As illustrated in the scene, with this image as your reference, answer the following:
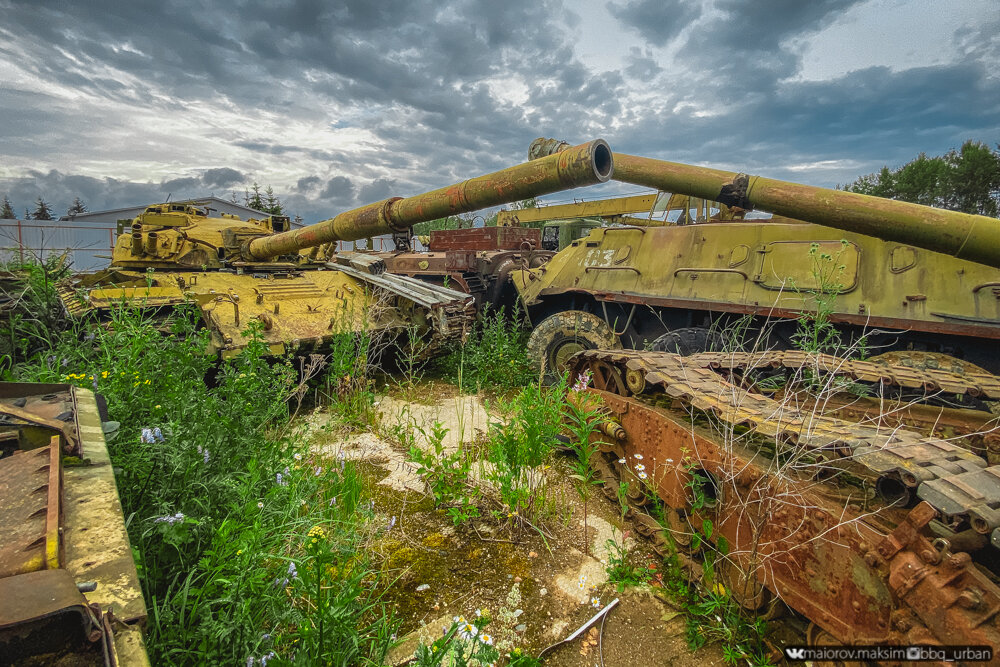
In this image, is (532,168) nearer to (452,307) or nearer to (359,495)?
(359,495)

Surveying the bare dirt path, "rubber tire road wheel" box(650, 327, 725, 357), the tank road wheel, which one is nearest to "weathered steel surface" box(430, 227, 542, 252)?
"rubber tire road wheel" box(650, 327, 725, 357)

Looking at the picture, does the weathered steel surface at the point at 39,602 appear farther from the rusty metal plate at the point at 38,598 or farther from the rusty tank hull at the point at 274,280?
the rusty tank hull at the point at 274,280

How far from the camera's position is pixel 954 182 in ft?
81.3

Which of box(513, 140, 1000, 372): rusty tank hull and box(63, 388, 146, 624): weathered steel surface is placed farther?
box(513, 140, 1000, 372): rusty tank hull

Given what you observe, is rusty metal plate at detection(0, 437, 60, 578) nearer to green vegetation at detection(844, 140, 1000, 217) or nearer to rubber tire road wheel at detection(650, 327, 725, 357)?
rubber tire road wheel at detection(650, 327, 725, 357)

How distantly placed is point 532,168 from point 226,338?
3.96 metres

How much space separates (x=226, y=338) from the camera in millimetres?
5094

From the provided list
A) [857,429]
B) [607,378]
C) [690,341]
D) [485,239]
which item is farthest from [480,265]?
[857,429]

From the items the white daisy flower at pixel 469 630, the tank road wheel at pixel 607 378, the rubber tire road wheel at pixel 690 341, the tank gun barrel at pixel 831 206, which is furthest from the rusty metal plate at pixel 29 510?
the rubber tire road wheel at pixel 690 341

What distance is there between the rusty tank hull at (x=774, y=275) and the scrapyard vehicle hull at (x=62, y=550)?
2.63m

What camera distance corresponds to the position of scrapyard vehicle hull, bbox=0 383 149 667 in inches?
31.8

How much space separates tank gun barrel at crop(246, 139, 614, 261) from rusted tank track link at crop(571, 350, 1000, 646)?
1.33m

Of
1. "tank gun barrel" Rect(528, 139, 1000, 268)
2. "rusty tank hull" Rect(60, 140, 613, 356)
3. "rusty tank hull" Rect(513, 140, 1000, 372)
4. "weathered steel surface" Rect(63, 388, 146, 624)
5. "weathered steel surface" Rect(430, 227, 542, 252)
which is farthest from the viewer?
"weathered steel surface" Rect(430, 227, 542, 252)

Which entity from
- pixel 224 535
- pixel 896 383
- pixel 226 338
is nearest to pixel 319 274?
pixel 226 338
